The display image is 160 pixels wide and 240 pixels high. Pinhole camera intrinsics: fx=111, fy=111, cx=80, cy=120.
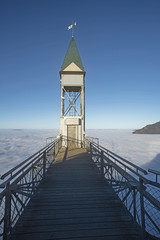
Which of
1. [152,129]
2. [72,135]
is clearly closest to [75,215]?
[72,135]

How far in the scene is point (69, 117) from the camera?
11844mm

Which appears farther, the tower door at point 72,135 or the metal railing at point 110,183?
the tower door at point 72,135

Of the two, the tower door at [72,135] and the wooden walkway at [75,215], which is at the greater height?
the tower door at [72,135]

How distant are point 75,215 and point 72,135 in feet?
29.9

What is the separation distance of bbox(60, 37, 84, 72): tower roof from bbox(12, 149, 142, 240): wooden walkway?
483 inches

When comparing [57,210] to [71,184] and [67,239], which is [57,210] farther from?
[71,184]

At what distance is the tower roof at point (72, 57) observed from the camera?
42.9 feet

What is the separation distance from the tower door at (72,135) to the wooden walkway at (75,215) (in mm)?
7231

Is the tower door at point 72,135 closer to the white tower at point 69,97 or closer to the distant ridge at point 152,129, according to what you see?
the white tower at point 69,97

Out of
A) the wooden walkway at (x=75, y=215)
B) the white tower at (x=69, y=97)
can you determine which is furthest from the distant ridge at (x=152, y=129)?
the wooden walkway at (x=75, y=215)

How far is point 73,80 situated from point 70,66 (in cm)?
168

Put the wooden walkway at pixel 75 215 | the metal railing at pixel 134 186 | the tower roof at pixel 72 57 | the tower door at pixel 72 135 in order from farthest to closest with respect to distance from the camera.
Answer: the tower roof at pixel 72 57
the tower door at pixel 72 135
the wooden walkway at pixel 75 215
the metal railing at pixel 134 186

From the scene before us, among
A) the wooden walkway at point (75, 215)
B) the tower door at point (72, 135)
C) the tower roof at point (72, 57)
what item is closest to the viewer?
the wooden walkway at point (75, 215)

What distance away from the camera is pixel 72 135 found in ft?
39.4
